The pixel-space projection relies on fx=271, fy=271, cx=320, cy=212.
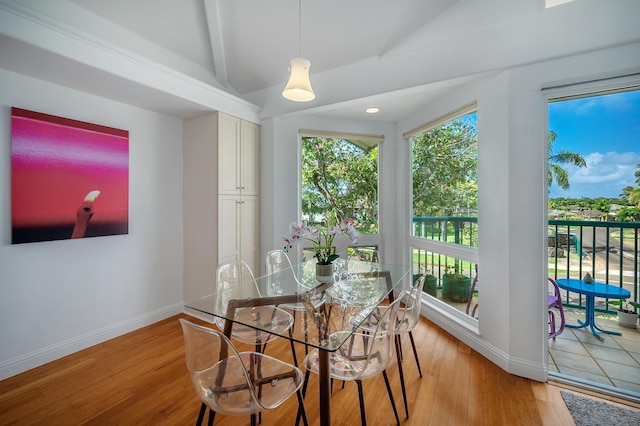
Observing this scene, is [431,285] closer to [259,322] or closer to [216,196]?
[259,322]

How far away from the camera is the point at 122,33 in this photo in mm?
2387

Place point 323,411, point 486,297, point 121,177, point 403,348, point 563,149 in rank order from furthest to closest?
point 121,177 → point 403,348 → point 486,297 → point 563,149 → point 323,411

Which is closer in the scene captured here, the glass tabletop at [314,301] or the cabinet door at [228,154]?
the glass tabletop at [314,301]

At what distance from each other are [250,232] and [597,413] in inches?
129

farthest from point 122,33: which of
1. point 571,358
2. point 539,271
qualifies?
point 571,358

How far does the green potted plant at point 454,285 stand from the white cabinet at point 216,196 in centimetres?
230

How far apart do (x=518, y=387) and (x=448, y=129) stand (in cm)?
237

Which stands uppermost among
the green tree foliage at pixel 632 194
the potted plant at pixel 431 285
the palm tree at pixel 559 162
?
the palm tree at pixel 559 162

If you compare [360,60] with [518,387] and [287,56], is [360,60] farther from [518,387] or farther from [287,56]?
[518,387]

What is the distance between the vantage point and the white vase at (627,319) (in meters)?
2.11

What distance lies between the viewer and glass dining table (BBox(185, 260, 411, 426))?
4.26 ft

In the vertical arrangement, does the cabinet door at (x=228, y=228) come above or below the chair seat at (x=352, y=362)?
above

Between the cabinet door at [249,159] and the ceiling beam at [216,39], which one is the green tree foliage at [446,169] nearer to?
the cabinet door at [249,159]

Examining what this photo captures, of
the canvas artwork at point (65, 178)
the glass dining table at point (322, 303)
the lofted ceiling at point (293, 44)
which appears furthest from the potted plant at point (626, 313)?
the canvas artwork at point (65, 178)
